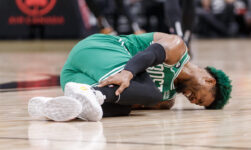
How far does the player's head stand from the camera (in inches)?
118

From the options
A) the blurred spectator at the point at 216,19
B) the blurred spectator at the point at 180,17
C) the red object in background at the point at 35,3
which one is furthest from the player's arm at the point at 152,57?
the blurred spectator at the point at 216,19

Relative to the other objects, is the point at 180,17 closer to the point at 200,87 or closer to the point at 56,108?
the point at 200,87

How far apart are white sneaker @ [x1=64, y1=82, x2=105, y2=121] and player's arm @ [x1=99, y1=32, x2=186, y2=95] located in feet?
0.43

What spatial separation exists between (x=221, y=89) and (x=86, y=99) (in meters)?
0.88

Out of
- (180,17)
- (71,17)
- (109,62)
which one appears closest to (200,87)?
(109,62)

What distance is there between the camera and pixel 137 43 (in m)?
3.01

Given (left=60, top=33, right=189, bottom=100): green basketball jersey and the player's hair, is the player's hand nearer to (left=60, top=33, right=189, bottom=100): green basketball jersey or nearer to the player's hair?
(left=60, top=33, right=189, bottom=100): green basketball jersey

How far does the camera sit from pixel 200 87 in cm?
299

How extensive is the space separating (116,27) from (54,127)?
9.87 m

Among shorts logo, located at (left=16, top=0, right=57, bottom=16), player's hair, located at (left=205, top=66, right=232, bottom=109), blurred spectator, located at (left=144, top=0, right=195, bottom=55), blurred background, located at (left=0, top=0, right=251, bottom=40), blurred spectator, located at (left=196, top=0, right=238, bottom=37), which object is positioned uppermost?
player's hair, located at (left=205, top=66, right=232, bottom=109)

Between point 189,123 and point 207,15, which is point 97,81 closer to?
point 189,123

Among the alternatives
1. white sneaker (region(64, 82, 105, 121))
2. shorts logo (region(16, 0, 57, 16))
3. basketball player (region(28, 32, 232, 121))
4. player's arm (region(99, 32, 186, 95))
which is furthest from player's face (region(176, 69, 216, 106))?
shorts logo (region(16, 0, 57, 16))

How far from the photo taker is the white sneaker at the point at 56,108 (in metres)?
2.38

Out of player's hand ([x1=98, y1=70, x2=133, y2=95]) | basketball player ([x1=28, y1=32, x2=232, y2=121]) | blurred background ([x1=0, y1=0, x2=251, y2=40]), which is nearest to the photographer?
basketball player ([x1=28, y1=32, x2=232, y2=121])
